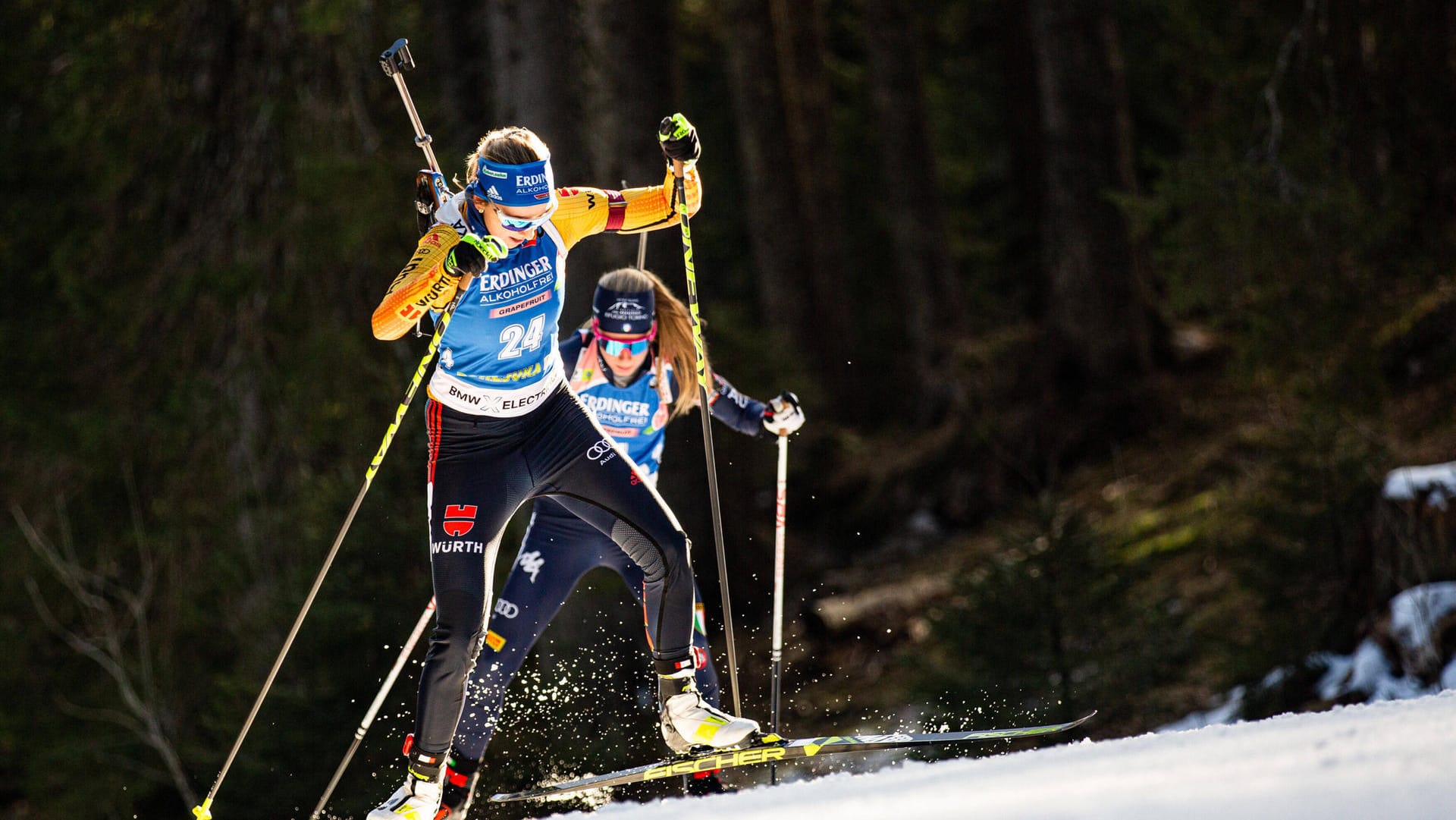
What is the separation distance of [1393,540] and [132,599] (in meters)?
8.56

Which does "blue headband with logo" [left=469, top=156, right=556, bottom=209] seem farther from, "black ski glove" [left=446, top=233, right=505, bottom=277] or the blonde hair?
"black ski glove" [left=446, top=233, right=505, bottom=277]

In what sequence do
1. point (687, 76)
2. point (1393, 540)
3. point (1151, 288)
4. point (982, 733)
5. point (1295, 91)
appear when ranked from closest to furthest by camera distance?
point (982, 733) < point (1393, 540) < point (1295, 91) < point (1151, 288) < point (687, 76)

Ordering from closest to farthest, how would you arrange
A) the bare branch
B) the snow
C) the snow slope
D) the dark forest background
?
the snow slope → the snow → the dark forest background → the bare branch

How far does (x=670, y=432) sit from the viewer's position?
9.17 metres

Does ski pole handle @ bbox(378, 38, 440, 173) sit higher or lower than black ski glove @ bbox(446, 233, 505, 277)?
higher

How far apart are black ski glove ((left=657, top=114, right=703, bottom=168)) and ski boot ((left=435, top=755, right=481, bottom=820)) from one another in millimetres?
2486

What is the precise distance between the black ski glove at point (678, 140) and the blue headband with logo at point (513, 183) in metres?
0.68

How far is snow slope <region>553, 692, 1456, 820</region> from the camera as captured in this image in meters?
3.39

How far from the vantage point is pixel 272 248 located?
34.4 ft

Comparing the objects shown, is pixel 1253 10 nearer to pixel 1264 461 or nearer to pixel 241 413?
pixel 1264 461

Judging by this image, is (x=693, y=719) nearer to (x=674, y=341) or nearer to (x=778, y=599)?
(x=778, y=599)

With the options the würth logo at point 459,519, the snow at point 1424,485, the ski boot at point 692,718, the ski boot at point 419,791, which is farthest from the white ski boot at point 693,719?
the snow at point 1424,485

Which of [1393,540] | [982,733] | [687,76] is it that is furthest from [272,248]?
[687,76]

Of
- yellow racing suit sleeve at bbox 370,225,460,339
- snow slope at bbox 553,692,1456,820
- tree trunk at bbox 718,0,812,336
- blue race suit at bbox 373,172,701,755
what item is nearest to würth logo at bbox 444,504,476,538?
blue race suit at bbox 373,172,701,755
